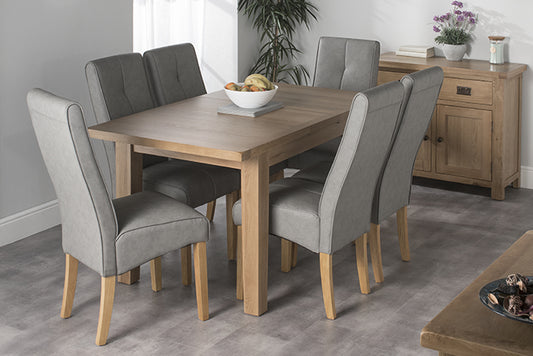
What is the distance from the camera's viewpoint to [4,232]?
406cm

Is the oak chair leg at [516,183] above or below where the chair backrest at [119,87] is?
below

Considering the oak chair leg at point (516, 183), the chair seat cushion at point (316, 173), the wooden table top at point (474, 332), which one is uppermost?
the chair seat cushion at point (316, 173)

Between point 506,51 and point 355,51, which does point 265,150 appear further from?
point 506,51

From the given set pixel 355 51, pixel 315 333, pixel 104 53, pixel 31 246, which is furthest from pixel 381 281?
pixel 104 53

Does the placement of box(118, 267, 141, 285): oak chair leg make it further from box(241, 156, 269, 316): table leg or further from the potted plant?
the potted plant

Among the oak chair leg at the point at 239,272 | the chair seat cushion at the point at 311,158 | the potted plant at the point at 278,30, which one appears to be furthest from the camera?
the potted plant at the point at 278,30

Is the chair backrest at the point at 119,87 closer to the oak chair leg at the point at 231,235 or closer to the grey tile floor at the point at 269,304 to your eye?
the oak chair leg at the point at 231,235

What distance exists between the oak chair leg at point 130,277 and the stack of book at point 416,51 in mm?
2649

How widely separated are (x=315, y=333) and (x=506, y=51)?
2833 millimetres

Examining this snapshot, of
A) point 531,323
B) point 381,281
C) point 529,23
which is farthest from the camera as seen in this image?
point 529,23

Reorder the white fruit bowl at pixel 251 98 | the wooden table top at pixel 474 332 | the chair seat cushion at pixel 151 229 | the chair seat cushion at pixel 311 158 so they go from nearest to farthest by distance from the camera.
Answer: the wooden table top at pixel 474 332 < the chair seat cushion at pixel 151 229 < the white fruit bowl at pixel 251 98 < the chair seat cushion at pixel 311 158

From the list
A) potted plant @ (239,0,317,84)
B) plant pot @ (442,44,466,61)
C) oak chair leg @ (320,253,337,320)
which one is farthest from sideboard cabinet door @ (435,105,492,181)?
oak chair leg @ (320,253,337,320)

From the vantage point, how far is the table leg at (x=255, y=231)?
3.09 m

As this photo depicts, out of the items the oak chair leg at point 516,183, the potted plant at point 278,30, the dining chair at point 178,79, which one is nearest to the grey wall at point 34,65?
the dining chair at point 178,79
